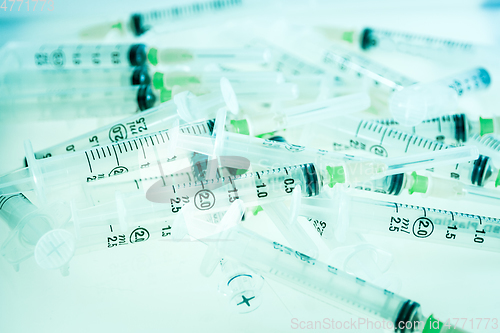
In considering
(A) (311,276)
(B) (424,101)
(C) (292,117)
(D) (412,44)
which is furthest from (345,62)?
(A) (311,276)

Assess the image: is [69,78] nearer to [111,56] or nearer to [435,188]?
[111,56]

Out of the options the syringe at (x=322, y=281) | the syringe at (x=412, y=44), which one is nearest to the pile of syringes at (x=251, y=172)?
the syringe at (x=322, y=281)

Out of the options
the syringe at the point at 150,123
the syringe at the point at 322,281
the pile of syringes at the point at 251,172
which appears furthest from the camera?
the syringe at the point at 150,123

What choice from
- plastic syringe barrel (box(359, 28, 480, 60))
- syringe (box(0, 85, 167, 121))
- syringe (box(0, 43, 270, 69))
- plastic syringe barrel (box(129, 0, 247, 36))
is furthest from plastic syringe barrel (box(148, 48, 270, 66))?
plastic syringe barrel (box(359, 28, 480, 60))

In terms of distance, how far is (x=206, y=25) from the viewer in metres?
3.38

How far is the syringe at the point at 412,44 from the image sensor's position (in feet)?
9.67

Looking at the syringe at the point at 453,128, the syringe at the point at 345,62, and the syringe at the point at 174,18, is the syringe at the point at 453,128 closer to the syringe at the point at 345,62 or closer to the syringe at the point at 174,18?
the syringe at the point at 345,62

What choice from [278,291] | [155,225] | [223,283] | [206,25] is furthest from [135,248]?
[206,25]

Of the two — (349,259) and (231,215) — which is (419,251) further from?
(231,215)

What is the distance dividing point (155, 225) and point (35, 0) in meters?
2.40

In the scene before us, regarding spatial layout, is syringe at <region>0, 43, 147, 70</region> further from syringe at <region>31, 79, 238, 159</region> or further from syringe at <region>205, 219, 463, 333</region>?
syringe at <region>205, 219, 463, 333</region>

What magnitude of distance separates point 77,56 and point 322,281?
219 centimetres

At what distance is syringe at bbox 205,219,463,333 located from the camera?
145 cm

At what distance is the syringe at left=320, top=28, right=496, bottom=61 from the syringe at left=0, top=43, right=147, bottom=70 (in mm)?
1663
